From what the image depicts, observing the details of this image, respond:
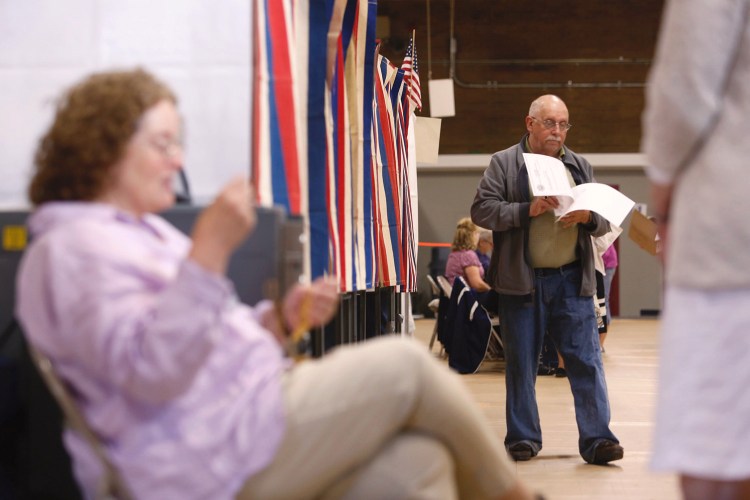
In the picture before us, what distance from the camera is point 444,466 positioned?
1682 millimetres

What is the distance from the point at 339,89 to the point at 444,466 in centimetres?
175

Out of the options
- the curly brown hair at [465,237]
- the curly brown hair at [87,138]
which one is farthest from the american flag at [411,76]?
the curly brown hair at [87,138]

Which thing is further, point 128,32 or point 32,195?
point 128,32

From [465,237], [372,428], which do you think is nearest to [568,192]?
[372,428]

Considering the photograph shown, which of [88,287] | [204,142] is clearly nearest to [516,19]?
[204,142]

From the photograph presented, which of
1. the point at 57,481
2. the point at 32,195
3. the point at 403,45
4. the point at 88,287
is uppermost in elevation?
the point at 403,45

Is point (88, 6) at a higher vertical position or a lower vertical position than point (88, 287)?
higher

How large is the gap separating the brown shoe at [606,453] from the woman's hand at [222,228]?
8.98 feet

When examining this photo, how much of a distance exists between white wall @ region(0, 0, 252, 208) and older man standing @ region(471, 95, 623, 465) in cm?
200

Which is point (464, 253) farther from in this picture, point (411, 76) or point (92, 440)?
point (92, 440)

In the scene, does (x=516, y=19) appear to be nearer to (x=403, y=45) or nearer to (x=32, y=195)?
(x=403, y=45)

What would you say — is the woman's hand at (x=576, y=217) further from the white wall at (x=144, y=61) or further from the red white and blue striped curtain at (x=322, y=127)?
the white wall at (x=144, y=61)

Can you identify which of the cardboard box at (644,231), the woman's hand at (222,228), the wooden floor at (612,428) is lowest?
the wooden floor at (612,428)

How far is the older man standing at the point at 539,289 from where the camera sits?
404 centimetres
